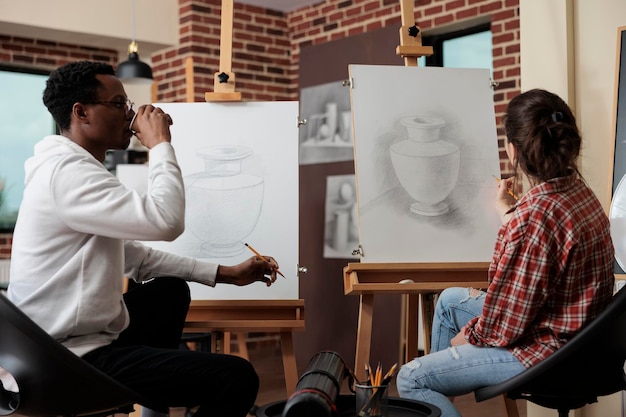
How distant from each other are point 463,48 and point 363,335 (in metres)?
2.83

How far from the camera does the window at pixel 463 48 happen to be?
15.9 ft

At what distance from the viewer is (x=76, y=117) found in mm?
2066

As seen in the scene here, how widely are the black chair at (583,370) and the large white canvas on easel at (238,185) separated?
3.55 ft

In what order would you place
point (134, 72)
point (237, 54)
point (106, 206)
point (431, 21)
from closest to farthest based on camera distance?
point (106, 206) → point (134, 72) → point (431, 21) → point (237, 54)

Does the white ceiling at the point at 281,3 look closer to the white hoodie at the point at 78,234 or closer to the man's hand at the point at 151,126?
the man's hand at the point at 151,126

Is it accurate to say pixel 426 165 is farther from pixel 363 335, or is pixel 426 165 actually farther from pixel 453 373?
pixel 453 373

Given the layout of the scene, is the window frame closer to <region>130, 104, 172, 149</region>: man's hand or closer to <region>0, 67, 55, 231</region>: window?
<region>0, 67, 55, 231</region>: window

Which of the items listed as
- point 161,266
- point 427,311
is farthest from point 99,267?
point 427,311

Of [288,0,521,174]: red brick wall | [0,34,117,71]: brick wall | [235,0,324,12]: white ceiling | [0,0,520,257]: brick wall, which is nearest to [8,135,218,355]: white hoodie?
[288,0,521,174]: red brick wall

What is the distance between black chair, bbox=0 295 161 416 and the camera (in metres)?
1.69

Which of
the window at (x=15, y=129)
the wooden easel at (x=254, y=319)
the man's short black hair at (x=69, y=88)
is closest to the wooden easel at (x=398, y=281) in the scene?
the wooden easel at (x=254, y=319)

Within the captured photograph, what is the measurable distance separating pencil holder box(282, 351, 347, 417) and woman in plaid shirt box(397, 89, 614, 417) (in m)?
0.25

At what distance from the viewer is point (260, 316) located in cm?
272

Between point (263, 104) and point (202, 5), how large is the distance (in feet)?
8.79
